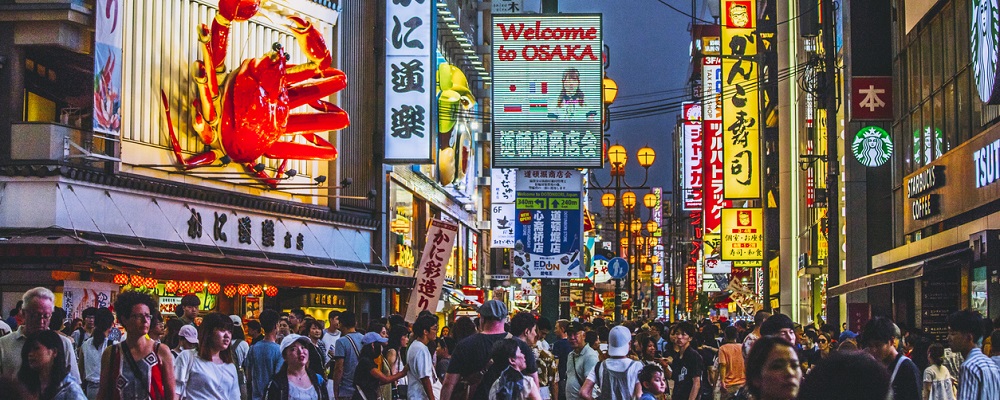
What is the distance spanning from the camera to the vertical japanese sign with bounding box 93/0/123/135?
23.6 metres

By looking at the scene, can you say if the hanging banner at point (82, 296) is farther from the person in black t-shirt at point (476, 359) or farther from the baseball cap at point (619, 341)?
the person in black t-shirt at point (476, 359)

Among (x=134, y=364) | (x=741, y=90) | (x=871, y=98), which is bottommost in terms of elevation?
(x=134, y=364)

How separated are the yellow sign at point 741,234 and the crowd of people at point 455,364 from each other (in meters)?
32.1

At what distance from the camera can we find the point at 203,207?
2891 cm

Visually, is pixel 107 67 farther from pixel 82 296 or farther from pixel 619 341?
pixel 619 341

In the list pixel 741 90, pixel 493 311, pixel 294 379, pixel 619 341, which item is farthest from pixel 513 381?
pixel 741 90

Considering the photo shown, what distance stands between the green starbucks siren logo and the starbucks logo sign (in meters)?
8.98

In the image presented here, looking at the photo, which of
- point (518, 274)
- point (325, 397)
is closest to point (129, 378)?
point (325, 397)

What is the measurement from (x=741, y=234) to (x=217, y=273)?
26761 mm

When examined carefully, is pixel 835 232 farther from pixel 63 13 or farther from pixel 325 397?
pixel 325 397

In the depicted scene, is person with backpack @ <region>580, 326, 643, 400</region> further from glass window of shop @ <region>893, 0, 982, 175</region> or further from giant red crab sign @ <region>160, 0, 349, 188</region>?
giant red crab sign @ <region>160, 0, 349, 188</region>

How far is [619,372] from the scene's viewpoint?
37.1 feet

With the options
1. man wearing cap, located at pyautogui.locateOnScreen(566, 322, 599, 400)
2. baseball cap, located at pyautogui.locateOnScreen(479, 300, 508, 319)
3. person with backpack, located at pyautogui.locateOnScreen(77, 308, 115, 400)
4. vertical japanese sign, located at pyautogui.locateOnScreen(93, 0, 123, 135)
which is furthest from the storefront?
vertical japanese sign, located at pyautogui.locateOnScreen(93, 0, 123, 135)

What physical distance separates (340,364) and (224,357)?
5.13 metres
